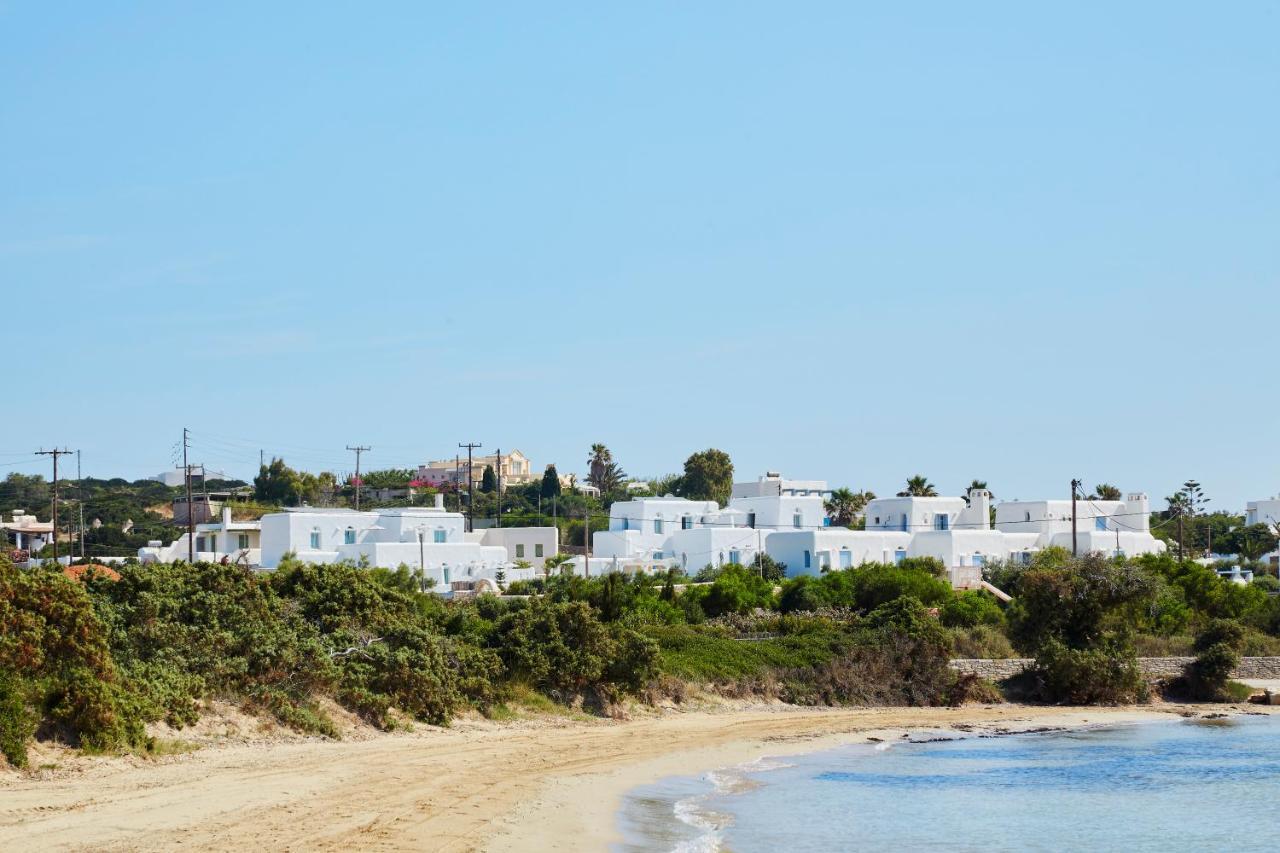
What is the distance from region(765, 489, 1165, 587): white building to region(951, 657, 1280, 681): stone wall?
17.5m

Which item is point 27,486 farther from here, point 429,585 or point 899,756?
point 899,756

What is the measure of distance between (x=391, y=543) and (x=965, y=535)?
28.5m

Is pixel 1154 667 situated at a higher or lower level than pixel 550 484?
lower

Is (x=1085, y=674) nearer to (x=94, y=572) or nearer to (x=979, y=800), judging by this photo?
(x=979, y=800)

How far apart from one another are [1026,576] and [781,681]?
37.5 ft

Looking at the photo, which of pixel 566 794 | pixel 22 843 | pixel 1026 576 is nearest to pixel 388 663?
pixel 566 794

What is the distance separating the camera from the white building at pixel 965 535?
72.9 m

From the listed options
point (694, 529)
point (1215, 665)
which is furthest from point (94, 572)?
point (694, 529)

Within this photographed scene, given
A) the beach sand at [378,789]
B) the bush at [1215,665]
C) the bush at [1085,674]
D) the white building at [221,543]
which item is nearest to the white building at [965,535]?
the bush at [1215,665]

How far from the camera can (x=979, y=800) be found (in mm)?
25312

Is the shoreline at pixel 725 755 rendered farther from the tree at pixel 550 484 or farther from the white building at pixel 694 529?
the tree at pixel 550 484

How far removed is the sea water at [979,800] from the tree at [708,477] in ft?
302

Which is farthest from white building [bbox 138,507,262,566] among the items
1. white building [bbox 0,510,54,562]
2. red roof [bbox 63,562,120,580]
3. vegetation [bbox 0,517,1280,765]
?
red roof [bbox 63,562,120,580]

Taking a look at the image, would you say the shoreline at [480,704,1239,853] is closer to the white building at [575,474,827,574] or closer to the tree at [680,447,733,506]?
the white building at [575,474,827,574]
